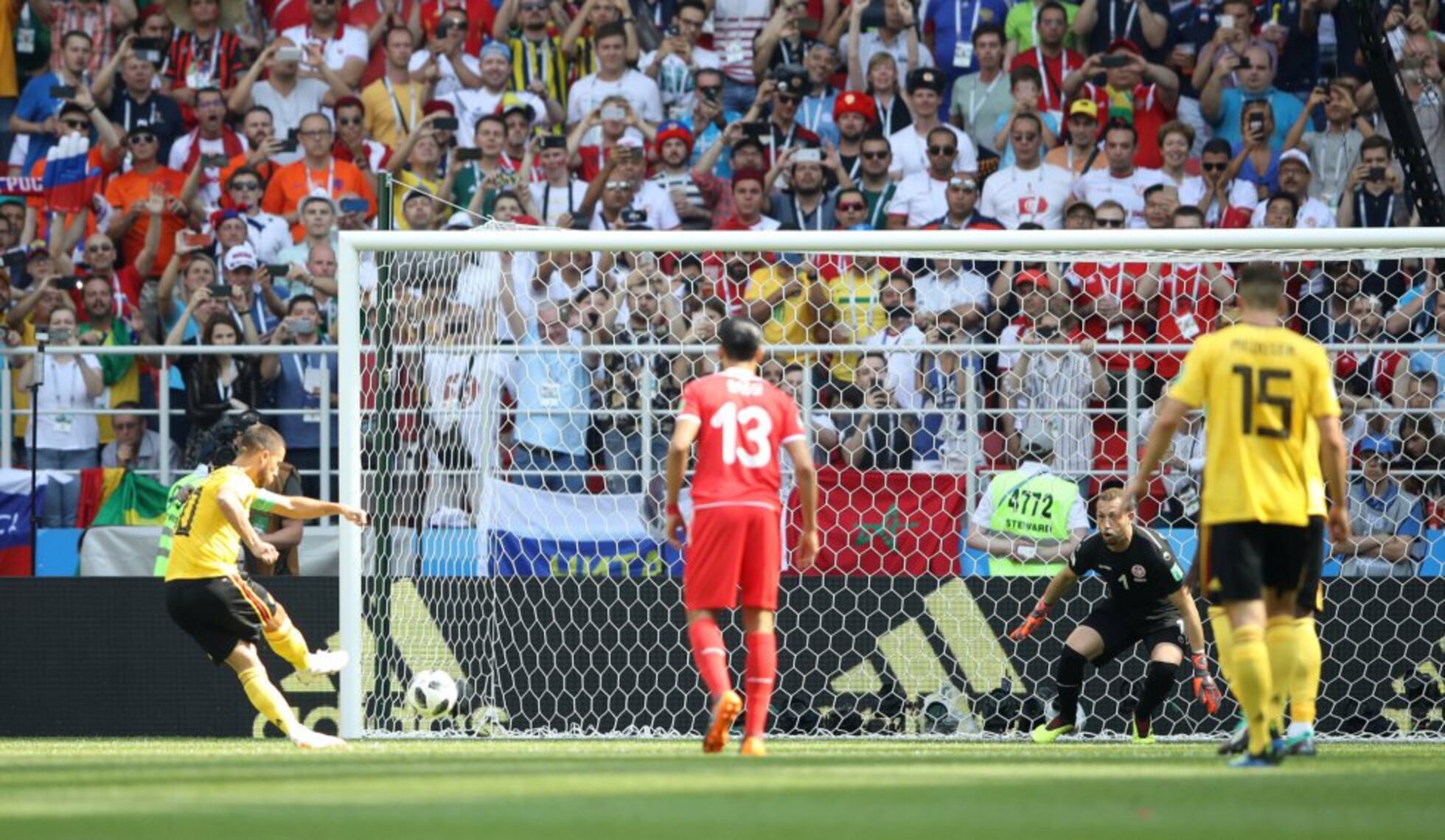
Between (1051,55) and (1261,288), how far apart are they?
884cm

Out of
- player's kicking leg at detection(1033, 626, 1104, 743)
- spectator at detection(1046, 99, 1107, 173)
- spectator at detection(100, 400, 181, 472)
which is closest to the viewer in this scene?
player's kicking leg at detection(1033, 626, 1104, 743)

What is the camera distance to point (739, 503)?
9.10 m

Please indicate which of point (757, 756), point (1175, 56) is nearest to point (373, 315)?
point (757, 756)

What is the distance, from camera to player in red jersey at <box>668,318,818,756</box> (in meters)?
9.04

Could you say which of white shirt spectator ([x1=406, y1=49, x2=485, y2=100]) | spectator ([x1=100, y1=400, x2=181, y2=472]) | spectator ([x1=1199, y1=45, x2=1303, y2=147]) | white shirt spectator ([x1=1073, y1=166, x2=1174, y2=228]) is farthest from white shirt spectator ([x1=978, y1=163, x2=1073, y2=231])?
spectator ([x1=100, y1=400, x2=181, y2=472])

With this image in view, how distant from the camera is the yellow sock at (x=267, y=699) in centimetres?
1034

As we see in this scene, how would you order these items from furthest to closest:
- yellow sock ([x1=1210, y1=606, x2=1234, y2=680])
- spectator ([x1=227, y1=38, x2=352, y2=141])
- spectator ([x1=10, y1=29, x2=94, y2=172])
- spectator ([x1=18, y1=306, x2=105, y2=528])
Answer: spectator ([x1=227, y1=38, x2=352, y2=141]) < spectator ([x1=10, y1=29, x2=94, y2=172]) < spectator ([x1=18, y1=306, x2=105, y2=528]) < yellow sock ([x1=1210, y1=606, x2=1234, y2=680])

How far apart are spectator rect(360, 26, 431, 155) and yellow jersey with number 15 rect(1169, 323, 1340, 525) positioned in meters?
10.1

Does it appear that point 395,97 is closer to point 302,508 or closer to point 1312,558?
point 302,508

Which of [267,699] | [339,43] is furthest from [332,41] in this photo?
[267,699]

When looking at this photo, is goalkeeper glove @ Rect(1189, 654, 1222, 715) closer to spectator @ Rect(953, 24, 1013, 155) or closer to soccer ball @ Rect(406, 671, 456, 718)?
soccer ball @ Rect(406, 671, 456, 718)

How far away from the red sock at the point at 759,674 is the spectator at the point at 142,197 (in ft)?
28.5

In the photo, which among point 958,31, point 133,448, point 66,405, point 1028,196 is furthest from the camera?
point 958,31

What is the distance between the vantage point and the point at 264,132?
1658cm
